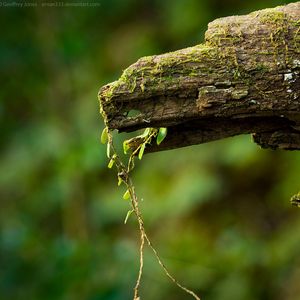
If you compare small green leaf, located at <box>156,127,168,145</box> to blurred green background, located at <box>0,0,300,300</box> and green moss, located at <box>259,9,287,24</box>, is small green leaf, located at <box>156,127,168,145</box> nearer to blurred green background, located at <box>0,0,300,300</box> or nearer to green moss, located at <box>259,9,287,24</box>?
green moss, located at <box>259,9,287,24</box>

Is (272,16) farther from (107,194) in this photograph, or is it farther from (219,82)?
(107,194)

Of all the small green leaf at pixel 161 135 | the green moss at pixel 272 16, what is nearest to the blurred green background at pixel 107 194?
the small green leaf at pixel 161 135

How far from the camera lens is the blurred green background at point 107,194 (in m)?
3.46

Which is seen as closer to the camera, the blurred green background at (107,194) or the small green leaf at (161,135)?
the small green leaf at (161,135)

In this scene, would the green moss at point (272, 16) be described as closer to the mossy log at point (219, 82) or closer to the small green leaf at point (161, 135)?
the mossy log at point (219, 82)

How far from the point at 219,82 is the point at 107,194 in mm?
3300

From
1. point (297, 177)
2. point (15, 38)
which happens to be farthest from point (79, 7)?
point (297, 177)

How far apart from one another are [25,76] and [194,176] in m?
1.19

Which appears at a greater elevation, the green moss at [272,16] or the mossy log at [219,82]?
the green moss at [272,16]

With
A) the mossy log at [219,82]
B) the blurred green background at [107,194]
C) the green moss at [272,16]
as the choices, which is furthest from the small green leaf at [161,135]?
the blurred green background at [107,194]

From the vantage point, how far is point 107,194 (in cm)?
500

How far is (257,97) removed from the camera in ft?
5.79

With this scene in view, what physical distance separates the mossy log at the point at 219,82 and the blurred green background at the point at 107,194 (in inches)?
64.5

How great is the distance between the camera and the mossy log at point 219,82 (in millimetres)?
1765
